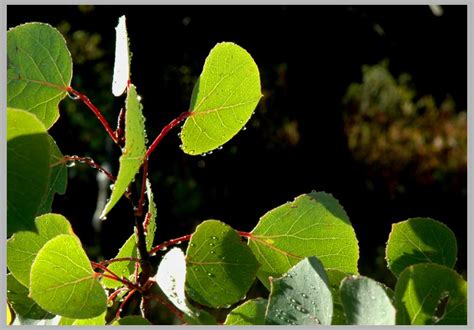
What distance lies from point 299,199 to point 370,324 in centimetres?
21

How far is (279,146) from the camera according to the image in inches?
159

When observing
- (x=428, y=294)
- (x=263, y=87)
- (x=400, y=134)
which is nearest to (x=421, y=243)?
(x=428, y=294)

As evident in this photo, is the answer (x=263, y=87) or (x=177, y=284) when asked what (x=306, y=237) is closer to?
(x=177, y=284)

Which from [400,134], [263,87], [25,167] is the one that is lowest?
[400,134]

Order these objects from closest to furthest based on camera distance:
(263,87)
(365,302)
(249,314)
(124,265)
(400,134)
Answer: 1. (365,302)
2. (249,314)
3. (124,265)
4. (263,87)
5. (400,134)

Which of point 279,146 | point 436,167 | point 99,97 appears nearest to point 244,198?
point 279,146

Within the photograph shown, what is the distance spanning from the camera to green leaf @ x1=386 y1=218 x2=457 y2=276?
2.16ft

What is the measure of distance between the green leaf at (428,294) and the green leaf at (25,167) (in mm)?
261

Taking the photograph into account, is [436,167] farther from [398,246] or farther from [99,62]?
[398,246]

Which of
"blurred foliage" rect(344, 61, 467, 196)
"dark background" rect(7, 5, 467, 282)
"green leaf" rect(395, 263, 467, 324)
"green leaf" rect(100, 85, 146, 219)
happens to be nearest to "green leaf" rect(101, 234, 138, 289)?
"green leaf" rect(100, 85, 146, 219)

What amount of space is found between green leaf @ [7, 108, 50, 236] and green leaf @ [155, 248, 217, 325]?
118 millimetres

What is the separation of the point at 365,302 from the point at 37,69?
360 mm

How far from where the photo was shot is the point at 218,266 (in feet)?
2.21

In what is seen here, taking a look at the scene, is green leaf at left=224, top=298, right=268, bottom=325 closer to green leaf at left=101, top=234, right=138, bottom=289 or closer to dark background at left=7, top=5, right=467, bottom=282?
green leaf at left=101, top=234, right=138, bottom=289
